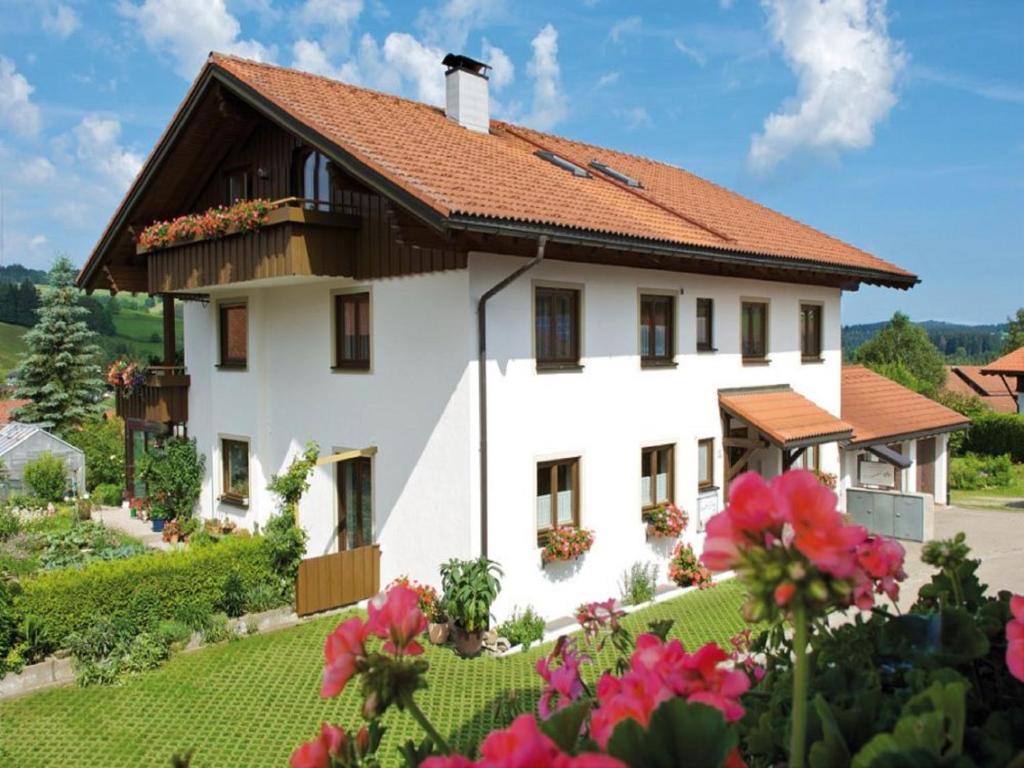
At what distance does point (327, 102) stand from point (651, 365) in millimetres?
7019

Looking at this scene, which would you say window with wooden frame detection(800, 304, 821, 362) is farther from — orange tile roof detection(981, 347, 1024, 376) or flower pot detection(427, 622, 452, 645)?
orange tile roof detection(981, 347, 1024, 376)

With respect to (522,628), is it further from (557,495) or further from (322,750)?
(322,750)

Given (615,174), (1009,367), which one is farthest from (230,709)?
(1009,367)

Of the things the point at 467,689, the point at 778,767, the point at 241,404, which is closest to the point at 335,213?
the point at 241,404

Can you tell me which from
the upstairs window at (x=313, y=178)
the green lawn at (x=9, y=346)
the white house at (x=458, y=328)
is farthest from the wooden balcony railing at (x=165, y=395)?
the green lawn at (x=9, y=346)

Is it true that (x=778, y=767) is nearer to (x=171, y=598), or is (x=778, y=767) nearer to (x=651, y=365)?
(x=171, y=598)

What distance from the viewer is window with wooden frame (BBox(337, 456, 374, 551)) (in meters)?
13.5

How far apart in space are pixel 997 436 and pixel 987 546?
16.2 metres

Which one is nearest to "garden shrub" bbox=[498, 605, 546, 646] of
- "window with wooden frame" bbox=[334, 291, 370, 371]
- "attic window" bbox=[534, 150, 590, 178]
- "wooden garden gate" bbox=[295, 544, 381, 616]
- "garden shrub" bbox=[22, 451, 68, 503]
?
"wooden garden gate" bbox=[295, 544, 381, 616]

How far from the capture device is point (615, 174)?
17.1m

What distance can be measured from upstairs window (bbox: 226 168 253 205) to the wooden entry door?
18633mm

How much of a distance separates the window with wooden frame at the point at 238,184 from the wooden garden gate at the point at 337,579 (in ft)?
22.6

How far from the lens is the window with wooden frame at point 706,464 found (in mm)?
15258

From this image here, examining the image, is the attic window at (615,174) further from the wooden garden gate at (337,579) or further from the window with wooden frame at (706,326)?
the wooden garden gate at (337,579)
